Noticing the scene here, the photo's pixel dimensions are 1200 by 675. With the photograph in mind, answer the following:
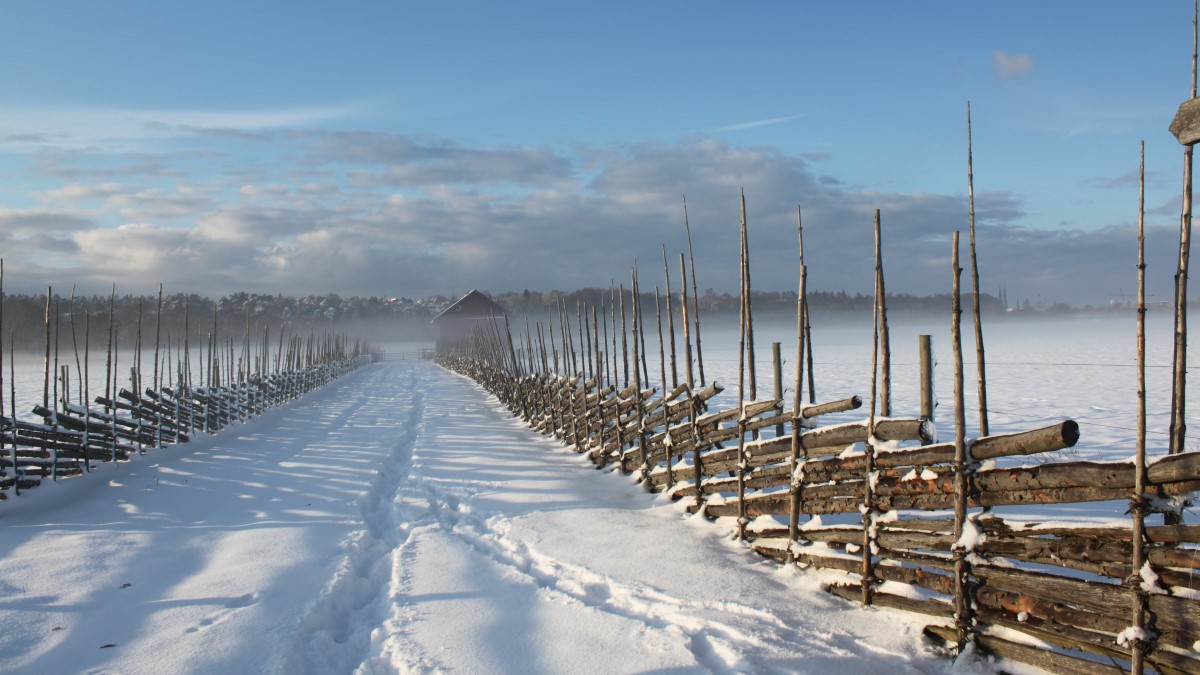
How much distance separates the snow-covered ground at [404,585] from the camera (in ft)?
11.1

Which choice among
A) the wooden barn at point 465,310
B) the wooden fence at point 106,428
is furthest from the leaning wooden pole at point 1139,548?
the wooden barn at point 465,310

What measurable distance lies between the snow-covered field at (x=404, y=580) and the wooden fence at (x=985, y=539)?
0.82ft

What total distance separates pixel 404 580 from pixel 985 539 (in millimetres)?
3377

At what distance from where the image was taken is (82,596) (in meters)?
4.49

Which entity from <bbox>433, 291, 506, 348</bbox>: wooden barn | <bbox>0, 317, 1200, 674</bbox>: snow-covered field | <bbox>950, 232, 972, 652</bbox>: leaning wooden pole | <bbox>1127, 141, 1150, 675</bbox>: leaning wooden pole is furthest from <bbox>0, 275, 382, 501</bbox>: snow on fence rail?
<bbox>433, 291, 506, 348</bbox>: wooden barn

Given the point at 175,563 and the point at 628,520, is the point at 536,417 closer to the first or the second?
the point at 628,520

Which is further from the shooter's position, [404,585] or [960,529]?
[404,585]

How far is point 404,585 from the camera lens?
4.45 m

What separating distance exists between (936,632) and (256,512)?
19.4 ft

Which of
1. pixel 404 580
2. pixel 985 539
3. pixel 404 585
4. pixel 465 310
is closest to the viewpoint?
pixel 985 539

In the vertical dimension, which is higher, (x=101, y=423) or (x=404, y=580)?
(x=101, y=423)

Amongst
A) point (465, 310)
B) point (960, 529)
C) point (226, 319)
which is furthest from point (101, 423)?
point (226, 319)

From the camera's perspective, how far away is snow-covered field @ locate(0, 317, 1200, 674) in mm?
3398

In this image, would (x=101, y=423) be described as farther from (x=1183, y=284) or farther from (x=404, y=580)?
(x=1183, y=284)
